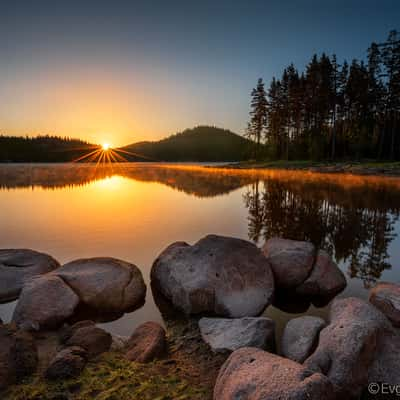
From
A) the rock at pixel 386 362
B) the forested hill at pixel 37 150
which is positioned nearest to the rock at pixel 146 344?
the rock at pixel 386 362

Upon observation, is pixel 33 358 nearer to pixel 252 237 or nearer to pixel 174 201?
pixel 252 237

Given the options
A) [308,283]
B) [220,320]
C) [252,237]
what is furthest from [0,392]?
[252,237]

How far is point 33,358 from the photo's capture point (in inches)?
149

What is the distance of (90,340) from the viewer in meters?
4.20

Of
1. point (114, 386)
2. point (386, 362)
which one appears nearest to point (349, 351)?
point (386, 362)

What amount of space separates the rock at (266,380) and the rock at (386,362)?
1216 millimetres

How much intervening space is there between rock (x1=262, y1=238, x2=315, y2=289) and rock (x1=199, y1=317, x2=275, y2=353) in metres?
2.23

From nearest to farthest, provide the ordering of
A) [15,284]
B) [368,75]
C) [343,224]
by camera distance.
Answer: [15,284]
[343,224]
[368,75]

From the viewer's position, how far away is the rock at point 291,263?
6398 millimetres

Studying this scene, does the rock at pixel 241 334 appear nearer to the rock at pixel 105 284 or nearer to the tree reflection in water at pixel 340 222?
the rock at pixel 105 284

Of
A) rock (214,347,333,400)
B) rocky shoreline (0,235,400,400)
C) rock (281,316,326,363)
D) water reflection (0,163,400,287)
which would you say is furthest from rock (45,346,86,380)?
water reflection (0,163,400,287)

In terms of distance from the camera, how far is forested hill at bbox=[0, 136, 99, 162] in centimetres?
15912

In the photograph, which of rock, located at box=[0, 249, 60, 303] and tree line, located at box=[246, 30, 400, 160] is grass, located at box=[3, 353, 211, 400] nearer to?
rock, located at box=[0, 249, 60, 303]

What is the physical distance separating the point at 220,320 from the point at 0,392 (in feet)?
10.3
